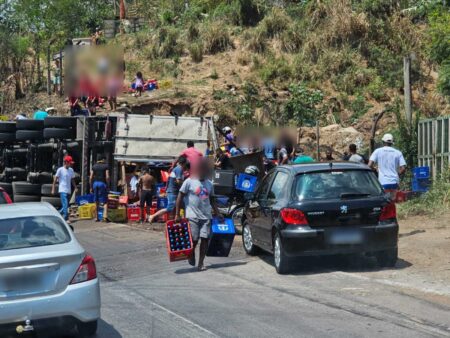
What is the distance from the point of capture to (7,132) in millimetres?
23922

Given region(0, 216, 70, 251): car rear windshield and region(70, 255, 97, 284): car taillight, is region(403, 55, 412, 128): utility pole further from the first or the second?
region(70, 255, 97, 284): car taillight

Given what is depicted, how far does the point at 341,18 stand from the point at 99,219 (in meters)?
16.1

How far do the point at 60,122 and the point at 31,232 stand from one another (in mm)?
14470

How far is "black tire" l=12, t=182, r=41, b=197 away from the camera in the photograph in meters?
22.6

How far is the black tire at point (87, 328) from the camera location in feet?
24.5

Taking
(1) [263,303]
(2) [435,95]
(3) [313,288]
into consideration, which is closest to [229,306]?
(1) [263,303]

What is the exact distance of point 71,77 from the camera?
24.6 metres

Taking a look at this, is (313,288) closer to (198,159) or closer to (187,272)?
→ (187,272)

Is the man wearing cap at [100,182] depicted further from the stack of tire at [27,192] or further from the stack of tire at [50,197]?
the stack of tire at [27,192]

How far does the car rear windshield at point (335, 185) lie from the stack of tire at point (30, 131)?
13318 millimetres

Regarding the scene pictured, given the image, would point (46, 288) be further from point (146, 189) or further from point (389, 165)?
point (146, 189)

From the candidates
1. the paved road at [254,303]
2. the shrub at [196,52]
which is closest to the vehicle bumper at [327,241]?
the paved road at [254,303]

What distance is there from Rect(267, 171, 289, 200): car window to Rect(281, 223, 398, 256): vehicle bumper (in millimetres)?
888

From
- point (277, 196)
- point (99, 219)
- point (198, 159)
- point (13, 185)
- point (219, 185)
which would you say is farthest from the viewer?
point (13, 185)
